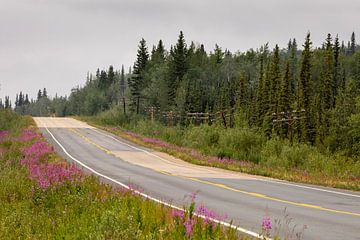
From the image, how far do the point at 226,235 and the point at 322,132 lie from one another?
46.5 metres

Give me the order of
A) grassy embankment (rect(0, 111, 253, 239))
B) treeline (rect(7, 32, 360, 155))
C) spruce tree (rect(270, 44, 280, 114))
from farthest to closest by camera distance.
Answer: spruce tree (rect(270, 44, 280, 114))
treeline (rect(7, 32, 360, 155))
grassy embankment (rect(0, 111, 253, 239))

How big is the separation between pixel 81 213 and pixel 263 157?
19570 millimetres

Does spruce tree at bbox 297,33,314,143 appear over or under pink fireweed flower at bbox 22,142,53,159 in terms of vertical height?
over

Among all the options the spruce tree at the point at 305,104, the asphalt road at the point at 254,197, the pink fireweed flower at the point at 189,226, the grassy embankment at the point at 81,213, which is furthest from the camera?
the spruce tree at the point at 305,104

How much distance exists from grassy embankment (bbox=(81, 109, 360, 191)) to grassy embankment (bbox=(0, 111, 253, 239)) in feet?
31.9

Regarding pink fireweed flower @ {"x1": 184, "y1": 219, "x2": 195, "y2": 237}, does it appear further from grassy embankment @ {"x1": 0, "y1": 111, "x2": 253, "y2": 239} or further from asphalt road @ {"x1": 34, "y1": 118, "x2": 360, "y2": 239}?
asphalt road @ {"x1": 34, "y1": 118, "x2": 360, "y2": 239}

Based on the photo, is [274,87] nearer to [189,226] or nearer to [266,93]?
[266,93]

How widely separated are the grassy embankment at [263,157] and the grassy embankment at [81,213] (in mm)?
9722

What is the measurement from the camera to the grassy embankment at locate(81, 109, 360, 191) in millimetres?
19484

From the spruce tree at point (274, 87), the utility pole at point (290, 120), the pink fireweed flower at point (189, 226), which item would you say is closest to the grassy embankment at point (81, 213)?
the pink fireweed flower at point (189, 226)

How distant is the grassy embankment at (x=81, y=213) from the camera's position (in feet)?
21.8

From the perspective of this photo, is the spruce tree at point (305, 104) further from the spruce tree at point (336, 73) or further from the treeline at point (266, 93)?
the spruce tree at point (336, 73)

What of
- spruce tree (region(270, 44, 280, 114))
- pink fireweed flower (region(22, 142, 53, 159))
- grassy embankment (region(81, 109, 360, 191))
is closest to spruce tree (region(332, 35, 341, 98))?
spruce tree (region(270, 44, 280, 114))

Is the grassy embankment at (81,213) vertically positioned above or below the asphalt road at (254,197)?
above
